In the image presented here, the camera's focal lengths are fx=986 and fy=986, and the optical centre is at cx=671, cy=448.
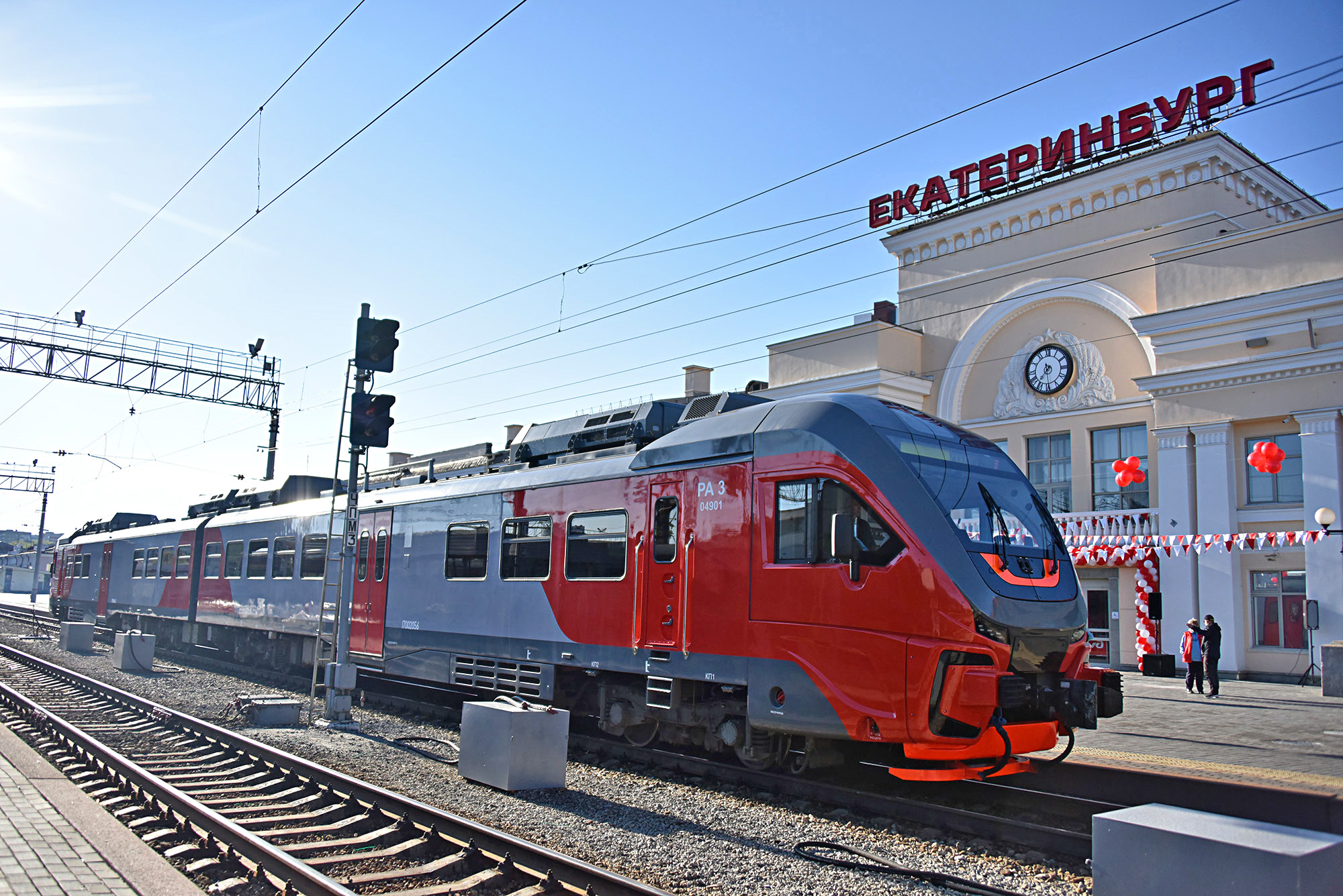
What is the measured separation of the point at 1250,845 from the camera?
4430 millimetres

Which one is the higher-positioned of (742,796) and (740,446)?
(740,446)

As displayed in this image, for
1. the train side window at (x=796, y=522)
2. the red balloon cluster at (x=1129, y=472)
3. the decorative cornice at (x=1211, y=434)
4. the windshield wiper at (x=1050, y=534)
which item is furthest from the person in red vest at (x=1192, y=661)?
the train side window at (x=796, y=522)

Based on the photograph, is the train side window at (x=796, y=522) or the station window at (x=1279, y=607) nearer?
the train side window at (x=796, y=522)

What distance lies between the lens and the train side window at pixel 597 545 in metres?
10.5

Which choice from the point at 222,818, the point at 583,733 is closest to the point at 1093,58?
the point at 583,733

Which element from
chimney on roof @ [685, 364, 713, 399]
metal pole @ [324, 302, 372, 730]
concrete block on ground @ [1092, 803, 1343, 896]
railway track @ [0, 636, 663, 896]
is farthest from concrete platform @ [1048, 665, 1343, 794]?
chimney on roof @ [685, 364, 713, 399]

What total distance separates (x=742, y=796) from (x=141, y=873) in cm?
490

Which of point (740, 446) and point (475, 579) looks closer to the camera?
point (740, 446)

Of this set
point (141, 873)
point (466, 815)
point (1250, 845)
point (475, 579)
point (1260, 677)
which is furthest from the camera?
point (1260, 677)

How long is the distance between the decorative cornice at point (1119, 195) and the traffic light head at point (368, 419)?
2161cm

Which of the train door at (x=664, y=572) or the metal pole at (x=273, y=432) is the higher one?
the metal pole at (x=273, y=432)

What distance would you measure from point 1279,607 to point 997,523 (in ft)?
61.3

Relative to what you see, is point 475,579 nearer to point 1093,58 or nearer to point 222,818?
point 222,818

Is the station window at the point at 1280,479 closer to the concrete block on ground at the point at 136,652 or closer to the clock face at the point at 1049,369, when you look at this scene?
the clock face at the point at 1049,369
